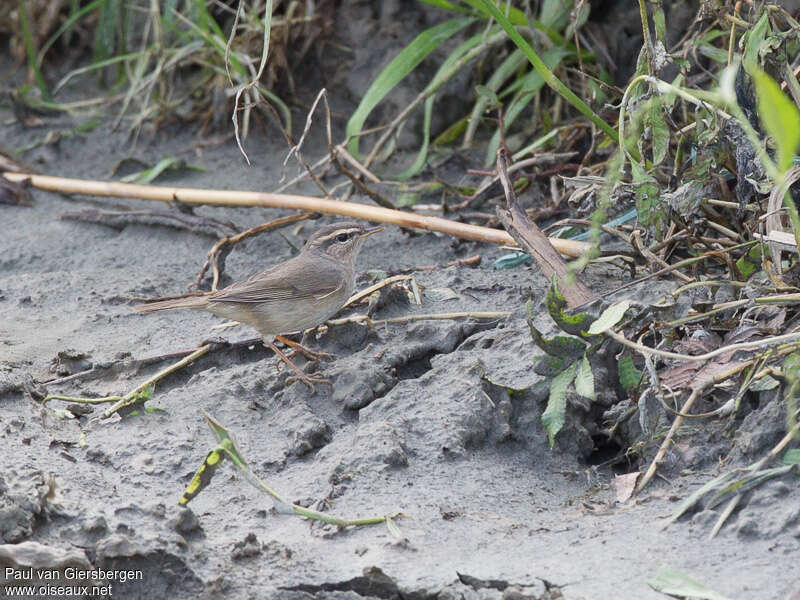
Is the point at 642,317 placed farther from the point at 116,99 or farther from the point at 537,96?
the point at 116,99

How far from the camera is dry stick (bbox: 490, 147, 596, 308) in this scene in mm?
4465

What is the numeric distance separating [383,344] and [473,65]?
2847 millimetres

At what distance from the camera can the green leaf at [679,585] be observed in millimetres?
2939

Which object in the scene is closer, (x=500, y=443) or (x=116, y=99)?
(x=500, y=443)

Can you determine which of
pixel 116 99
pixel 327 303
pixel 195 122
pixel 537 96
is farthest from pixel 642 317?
pixel 116 99

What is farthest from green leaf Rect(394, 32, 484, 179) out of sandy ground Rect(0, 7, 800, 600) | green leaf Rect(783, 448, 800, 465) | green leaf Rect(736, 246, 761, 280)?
green leaf Rect(783, 448, 800, 465)

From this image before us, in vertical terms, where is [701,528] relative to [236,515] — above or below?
above

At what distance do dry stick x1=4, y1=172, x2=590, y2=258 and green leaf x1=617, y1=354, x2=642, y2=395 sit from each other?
981 millimetres

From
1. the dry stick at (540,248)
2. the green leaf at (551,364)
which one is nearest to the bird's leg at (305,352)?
the dry stick at (540,248)

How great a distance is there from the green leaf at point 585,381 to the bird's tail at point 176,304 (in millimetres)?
2099

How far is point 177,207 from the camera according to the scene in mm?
6695

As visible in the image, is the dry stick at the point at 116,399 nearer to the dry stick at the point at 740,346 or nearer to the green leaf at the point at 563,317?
the green leaf at the point at 563,317

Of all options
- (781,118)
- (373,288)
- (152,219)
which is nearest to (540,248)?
(373,288)

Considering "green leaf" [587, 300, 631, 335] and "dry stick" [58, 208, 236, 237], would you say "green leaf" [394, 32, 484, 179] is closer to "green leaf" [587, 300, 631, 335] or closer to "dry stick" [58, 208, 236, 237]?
"dry stick" [58, 208, 236, 237]
